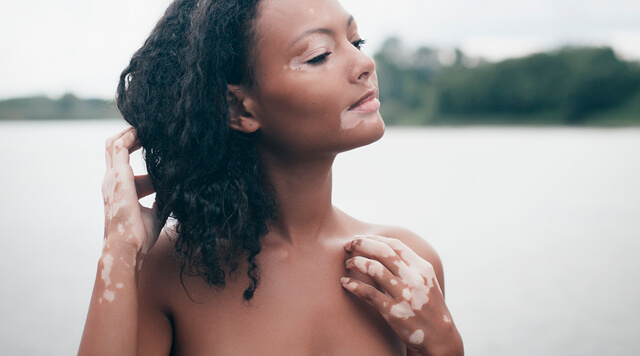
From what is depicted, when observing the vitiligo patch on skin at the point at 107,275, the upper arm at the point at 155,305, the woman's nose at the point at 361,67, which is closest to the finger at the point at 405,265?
the woman's nose at the point at 361,67

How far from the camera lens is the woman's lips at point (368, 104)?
65.6 inches

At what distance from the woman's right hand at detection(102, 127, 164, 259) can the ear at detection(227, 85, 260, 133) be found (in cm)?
34

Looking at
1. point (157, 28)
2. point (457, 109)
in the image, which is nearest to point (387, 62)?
point (457, 109)

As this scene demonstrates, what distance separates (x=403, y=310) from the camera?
1648mm

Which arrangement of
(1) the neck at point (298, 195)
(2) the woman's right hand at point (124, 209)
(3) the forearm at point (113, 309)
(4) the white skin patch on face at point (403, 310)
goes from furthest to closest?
1. (1) the neck at point (298, 195)
2. (4) the white skin patch on face at point (403, 310)
3. (2) the woman's right hand at point (124, 209)
4. (3) the forearm at point (113, 309)

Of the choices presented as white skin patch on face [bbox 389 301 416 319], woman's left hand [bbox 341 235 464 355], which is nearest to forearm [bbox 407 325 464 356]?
woman's left hand [bbox 341 235 464 355]

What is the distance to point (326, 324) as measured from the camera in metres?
1.72

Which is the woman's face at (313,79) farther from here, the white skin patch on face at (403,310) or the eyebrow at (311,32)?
the white skin patch on face at (403,310)

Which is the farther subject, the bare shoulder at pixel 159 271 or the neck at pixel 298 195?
the neck at pixel 298 195

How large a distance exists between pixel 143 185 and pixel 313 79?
67 cm

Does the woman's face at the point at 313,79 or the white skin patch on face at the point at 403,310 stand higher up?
the woman's face at the point at 313,79

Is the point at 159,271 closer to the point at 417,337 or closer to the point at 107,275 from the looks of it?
the point at 107,275

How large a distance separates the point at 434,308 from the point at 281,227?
586mm

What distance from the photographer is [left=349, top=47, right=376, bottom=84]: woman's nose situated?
5.37 ft
